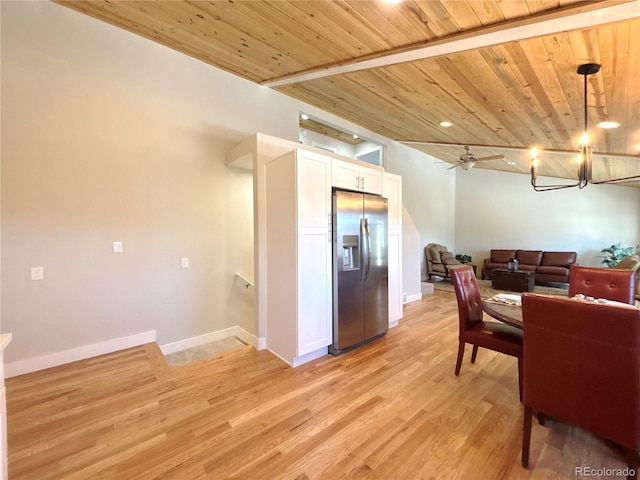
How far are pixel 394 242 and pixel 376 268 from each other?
25.3 inches

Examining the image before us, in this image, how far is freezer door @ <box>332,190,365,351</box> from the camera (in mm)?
2980

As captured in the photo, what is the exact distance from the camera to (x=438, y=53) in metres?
2.53

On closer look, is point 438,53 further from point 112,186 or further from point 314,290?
point 112,186

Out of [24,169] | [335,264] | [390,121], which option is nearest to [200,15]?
[24,169]

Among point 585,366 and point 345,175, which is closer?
point 585,366

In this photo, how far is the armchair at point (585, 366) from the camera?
131 cm

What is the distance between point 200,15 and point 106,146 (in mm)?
1609

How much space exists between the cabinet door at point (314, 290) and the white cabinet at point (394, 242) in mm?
1178

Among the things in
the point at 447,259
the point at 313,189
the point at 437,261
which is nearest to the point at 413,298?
the point at 437,261

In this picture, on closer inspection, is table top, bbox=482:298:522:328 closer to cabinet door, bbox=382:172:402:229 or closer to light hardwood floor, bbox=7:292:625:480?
light hardwood floor, bbox=7:292:625:480

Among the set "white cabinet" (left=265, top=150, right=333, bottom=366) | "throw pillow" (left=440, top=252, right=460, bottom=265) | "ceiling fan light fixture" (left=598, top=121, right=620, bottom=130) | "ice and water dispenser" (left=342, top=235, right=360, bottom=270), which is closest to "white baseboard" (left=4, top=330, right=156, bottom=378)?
"white cabinet" (left=265, top=150, right=333, bottom=366)

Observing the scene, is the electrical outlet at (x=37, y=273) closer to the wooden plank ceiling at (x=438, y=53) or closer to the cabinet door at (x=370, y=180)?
the wooden plank ceiling at (x=438, y=53)

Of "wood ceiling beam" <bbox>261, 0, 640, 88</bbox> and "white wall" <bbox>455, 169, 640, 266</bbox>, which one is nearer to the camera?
"wood ceiling beam" <bbox>261, 0, 640, 88</bbox>

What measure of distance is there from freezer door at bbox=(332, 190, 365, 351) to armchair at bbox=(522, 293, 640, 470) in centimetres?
171
